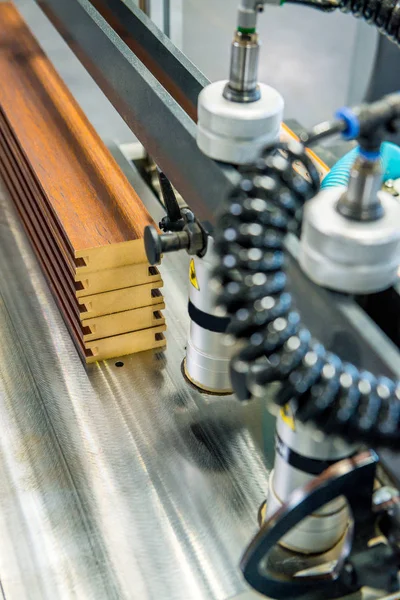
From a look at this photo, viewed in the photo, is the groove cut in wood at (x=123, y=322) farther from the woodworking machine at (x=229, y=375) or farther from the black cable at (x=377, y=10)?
the black cable at (x=377, y=10)

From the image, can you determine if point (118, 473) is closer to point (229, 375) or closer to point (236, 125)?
point (229, 375)

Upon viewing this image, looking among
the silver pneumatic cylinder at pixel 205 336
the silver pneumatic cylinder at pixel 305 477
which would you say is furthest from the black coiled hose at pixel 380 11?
the silver pneumatic cylinder at pixel 305 477

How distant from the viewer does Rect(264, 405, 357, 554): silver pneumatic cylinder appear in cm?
94

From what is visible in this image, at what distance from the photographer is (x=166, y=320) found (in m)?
1.60

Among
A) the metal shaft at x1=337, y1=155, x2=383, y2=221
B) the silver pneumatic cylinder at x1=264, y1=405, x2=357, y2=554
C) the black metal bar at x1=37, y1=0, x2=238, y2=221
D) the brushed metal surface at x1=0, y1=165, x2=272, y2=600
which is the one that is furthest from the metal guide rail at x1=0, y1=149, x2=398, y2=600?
the metal shaft at x1=337, y1=155, x2=383, y2=221

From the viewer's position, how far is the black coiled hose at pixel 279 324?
2.21 feet

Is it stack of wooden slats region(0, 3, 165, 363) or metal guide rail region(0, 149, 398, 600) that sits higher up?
stack of wooden slats region(0, 3, 165, 363)

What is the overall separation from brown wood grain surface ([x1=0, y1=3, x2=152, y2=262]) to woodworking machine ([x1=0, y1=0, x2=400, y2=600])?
7.7 inches

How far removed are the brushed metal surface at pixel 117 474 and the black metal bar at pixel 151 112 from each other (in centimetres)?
45

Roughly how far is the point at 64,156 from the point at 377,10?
2.83 feet

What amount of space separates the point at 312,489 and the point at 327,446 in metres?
0.15

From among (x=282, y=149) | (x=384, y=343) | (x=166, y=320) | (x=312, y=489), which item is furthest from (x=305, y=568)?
(x=166, y=320)

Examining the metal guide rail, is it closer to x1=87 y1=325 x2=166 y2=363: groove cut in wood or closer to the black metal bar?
x1=87 y1=325 x2=166 y2=363: groove cut in wood

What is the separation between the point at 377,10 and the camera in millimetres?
999
